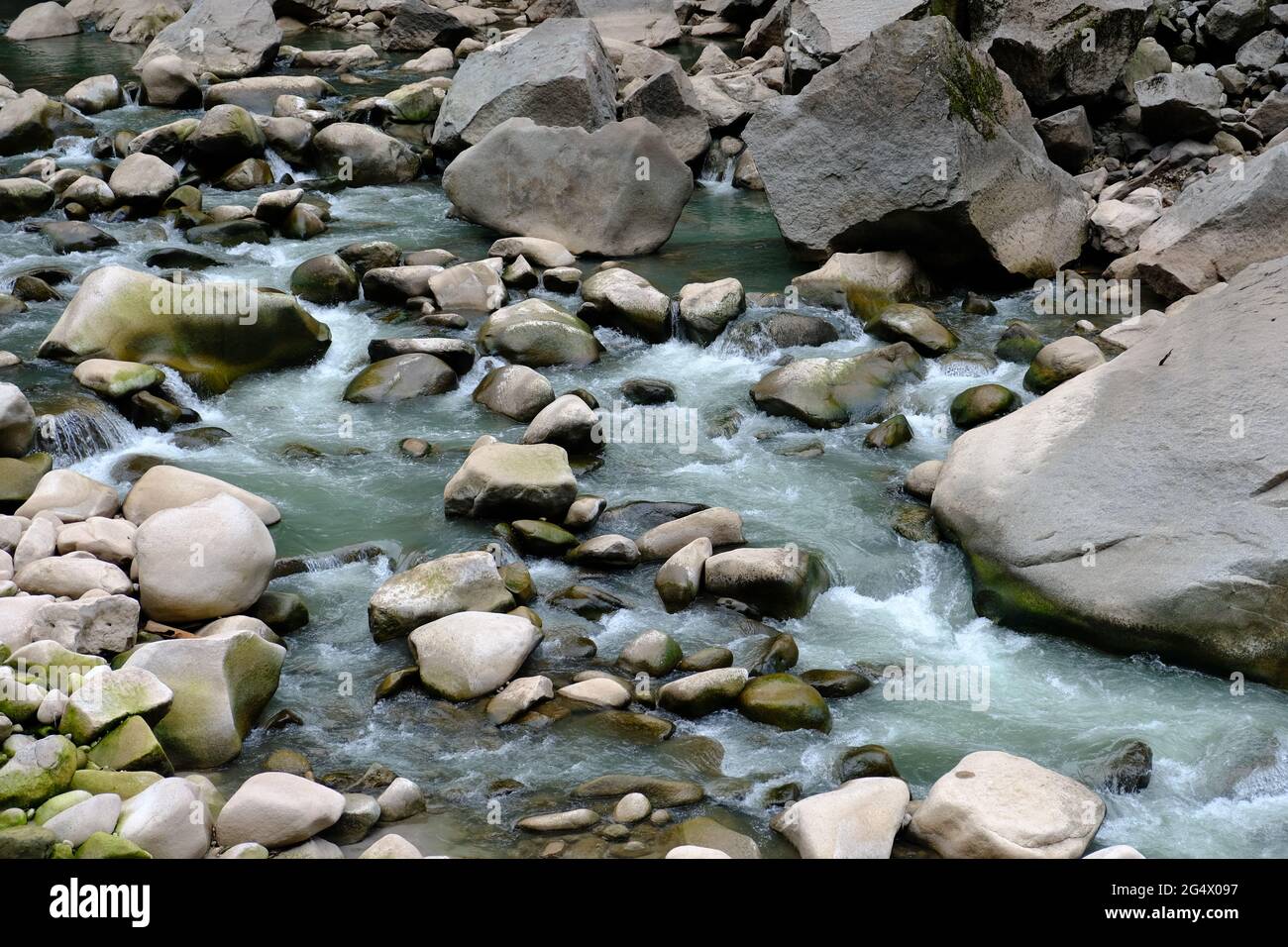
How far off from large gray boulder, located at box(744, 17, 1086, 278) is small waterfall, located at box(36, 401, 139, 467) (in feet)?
19.2

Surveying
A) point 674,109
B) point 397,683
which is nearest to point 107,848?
point 397,683

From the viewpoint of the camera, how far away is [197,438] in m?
8.86

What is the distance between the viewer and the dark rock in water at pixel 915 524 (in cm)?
789

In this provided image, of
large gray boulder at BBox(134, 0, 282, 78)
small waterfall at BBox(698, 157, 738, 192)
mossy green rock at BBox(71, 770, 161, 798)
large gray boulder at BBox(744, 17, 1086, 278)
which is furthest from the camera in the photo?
large gray boulder at BBox(134, 0, 282, 78)

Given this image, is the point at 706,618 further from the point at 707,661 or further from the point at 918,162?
the point at 918,162

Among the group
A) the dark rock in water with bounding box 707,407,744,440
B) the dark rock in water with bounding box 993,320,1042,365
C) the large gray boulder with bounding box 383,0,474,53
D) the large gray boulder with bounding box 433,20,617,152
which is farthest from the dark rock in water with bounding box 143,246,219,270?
the large gray boulder with bounding box 383,0,474,53

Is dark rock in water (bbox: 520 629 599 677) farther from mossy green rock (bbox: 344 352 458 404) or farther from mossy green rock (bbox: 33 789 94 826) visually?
mossy green rock (bbox: 344 352 458 404)

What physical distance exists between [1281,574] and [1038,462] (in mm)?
1466

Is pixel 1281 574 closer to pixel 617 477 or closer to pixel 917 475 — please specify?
pixel 917 475

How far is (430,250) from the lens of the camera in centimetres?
1196

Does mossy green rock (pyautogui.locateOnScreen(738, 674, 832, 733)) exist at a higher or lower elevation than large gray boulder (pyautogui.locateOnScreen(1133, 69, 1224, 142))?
lower

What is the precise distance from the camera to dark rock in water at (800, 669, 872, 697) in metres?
6.41

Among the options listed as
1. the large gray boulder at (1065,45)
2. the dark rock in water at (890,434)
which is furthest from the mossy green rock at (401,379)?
the large gray boulder at (1065,45)
